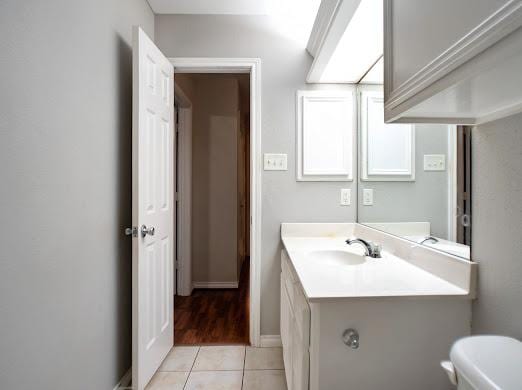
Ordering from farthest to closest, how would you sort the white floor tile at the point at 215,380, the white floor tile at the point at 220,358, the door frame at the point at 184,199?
the door frame at the point at 184,199, the white floor tile at the point at 220,358, the white floor tile at the point at 215,380

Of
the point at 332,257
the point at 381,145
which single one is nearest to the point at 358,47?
the point at 381,145

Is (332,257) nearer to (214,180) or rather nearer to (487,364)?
(487,364)

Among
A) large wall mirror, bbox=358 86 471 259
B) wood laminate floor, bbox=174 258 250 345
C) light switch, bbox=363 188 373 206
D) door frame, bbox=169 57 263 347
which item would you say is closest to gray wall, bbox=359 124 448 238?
large wall mirror, bbox=358 86 471 259

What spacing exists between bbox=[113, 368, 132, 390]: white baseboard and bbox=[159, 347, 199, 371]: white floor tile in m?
0.21

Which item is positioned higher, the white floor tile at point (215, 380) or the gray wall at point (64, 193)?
Result: the gray wall at point (64, 193)

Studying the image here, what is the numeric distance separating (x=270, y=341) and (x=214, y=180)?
1920 millimetres

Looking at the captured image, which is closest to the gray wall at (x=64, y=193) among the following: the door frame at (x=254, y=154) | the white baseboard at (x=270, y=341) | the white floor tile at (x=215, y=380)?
the white floor tile at (x=215, y=380)

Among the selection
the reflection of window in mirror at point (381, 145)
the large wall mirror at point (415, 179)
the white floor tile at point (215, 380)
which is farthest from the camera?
the white floor tile at point (215, 380)

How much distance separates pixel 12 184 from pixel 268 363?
1736mm

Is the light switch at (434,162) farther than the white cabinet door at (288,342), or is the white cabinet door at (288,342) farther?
the white cabinet door at (288,342)

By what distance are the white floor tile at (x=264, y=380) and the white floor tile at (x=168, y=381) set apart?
380 mm

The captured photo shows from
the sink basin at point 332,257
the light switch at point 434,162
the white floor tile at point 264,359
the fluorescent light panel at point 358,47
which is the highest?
the fluorescent light panel at point 358,47

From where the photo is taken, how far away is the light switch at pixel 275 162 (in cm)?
212

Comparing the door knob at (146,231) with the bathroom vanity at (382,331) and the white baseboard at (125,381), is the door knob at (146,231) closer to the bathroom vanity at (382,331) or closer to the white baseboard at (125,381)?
the white baseboard at (125,381)
